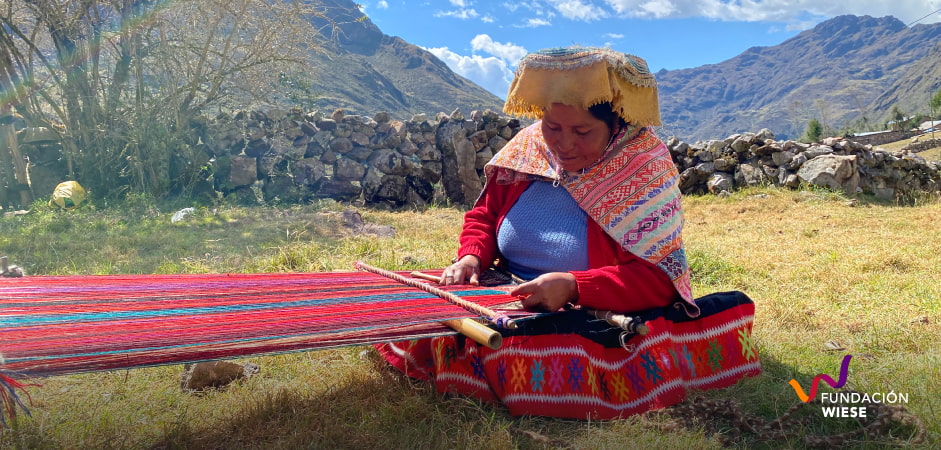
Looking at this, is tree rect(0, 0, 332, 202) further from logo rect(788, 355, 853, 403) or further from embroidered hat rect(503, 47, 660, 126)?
logo rect(788, 355, 853, 403)

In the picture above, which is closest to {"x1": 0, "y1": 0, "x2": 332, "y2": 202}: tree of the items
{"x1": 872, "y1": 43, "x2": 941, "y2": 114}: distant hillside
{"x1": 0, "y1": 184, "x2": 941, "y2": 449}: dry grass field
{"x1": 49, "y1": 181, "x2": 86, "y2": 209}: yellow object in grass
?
{"x1": 49, "y1": 181, "x2": 86, "y2": 209}: yellow object in grass

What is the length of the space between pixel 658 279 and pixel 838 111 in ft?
769

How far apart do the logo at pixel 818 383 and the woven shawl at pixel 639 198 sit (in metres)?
0.43

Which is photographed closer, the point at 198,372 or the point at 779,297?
the point at 198,372

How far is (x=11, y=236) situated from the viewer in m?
5.45

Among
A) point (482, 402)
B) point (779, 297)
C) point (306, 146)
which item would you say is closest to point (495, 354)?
point (482, 402)

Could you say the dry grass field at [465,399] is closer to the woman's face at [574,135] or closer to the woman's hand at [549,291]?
the woman's hand at [549,291]

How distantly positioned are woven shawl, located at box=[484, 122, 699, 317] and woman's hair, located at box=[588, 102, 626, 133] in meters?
0.03

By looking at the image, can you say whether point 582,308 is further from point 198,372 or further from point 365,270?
point 198,372

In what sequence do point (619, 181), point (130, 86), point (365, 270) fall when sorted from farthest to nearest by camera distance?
point (130, 86) < point (365, 270) < point (619, 181)

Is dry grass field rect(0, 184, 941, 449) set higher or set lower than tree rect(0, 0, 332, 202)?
lower

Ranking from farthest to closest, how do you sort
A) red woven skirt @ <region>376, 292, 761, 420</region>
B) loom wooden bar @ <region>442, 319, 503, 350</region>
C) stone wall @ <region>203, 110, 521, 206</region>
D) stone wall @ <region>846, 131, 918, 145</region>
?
1. stone wall @ <region>846, 131, 918, 145</region>
2. stone wall @ <region>203, 110, 521, 206</region>
3. red woven skirt @ <region>376, 292, 761, 420</region>
4. loom wooden bar @ <region>442, 319, 503, 350</region>

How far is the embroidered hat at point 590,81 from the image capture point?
1932 mm

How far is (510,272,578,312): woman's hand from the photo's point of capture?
72.4 inches
